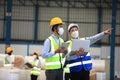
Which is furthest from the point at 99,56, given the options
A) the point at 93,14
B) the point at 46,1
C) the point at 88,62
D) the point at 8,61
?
the point at 88,62

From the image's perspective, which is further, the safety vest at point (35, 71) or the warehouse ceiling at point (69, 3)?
the warehouse ceiling at point (69, 3)

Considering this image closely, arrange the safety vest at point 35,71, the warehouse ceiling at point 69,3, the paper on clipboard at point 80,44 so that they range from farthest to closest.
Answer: the warehouse ceiling at point 69,3, the safety vest at point 35,71, the paper on clipboard at point 80,44

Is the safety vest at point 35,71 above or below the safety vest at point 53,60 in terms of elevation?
below

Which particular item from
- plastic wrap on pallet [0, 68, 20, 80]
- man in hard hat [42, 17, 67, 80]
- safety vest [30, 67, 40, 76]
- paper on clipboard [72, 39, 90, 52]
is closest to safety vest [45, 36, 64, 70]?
man in hard hat [42, 17, 67, 80]

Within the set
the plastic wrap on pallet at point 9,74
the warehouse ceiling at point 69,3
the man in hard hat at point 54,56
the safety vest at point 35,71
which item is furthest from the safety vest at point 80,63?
the warehouse ceiling at point 69,3

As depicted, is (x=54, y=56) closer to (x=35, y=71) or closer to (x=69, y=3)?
(x=35, y=71)

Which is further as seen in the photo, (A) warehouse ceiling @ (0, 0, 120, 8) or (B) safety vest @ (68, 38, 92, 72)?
(A) warehouse ceiling @ (0, 0, 120, 8)

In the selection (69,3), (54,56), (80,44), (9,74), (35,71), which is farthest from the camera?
(69,3)

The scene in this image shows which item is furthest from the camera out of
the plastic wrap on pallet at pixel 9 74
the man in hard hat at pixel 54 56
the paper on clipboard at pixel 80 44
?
the plastic wrap on pallet at pixel 9 74

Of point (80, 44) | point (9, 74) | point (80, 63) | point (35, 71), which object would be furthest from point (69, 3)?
point (80, 44)

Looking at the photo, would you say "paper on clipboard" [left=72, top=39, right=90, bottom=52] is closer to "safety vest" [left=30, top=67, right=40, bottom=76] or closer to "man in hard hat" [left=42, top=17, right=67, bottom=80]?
"man in hard hat" [left=42, top=17, right=67, bottom=80]

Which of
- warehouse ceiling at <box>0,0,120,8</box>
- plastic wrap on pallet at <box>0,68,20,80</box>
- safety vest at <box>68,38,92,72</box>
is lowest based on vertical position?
plastic wrap on pallet at <box>0,68,20,80</box>

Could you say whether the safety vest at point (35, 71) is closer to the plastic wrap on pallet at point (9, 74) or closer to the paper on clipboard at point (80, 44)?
the plastic wrap on pallet at point (9, 74)

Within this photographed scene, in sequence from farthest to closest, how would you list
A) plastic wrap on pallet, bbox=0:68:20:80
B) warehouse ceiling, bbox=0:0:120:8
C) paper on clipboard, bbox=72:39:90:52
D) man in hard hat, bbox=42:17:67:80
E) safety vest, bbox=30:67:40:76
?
warehouse ceiling, bbox=0:0:120:8 < safety vest, bbox=30:67:40:76 < plastic wrap on pallet, bbox=0:68:20:80 < man in hard hat, bbox=42:17:67:80 < paper on clipboard, bbox=72:39:90:52
